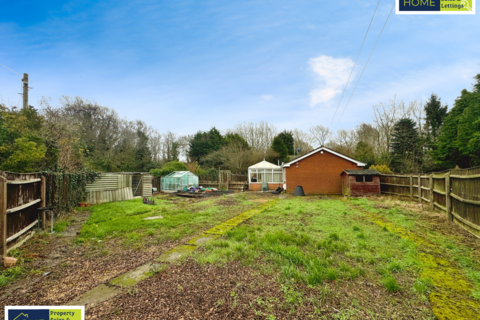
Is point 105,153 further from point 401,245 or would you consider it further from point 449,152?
point 449,152

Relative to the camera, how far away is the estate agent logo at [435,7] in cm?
527

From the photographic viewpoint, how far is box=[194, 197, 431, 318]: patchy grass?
279cm

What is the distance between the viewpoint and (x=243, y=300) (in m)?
2.62

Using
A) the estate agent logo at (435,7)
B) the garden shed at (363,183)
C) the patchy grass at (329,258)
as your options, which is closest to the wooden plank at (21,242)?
the patchy grass at (329,258)

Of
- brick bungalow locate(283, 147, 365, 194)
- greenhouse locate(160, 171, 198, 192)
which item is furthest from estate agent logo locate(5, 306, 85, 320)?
greenhouse locate(160, 171, 198, 192)

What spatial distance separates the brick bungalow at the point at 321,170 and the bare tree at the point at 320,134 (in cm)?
1847

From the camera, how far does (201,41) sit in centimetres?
1116

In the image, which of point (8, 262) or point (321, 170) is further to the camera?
point (321, 170)


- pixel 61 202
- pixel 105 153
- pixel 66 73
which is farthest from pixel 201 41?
pixel 105 153

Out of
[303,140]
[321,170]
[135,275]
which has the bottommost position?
[135,275]

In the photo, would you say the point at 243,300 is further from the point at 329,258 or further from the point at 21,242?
the point at 21,242


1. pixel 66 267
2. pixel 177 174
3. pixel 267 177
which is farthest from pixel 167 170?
pixel 66 267

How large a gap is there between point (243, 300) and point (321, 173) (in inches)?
699

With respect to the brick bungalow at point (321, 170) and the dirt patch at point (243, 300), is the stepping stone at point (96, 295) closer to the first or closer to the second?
the dirt patch at point (243, 300)
